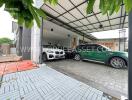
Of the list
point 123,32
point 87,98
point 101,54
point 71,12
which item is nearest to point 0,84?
point 87,98

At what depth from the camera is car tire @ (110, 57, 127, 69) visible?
7.32 m

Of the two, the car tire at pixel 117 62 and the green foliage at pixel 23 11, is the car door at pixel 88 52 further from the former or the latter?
the green foliage at pixel 23 11

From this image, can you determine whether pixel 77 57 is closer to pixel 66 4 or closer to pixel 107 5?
pixel 66 4

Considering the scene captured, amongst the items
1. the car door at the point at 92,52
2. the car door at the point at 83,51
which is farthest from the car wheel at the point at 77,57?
the car door at the point at 92,52

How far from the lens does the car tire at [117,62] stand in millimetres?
7322

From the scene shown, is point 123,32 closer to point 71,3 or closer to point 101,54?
point 101,54

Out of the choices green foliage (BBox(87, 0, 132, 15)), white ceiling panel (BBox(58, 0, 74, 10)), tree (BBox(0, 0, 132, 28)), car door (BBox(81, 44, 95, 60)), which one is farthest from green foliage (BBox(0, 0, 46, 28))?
car door (BBox(81, 44, 95, 60))

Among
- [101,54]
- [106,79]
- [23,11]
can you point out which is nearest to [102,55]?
[101,54]

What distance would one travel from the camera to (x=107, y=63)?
8.05 meters

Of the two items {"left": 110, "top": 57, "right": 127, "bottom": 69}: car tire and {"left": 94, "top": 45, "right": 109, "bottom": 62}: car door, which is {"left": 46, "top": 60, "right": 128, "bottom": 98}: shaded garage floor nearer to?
{"left": 110, "top": 57, "right": 127, "bottom": 69}: car tire

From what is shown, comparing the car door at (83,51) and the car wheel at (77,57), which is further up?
the car door at (83,51)

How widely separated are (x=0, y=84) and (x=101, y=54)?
695cm

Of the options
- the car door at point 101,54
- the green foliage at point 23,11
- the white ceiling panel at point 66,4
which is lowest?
the car door at point 101,54

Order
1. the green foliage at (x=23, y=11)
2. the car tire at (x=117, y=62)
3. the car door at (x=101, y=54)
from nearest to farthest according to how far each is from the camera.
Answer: the green foliage at (x=23, y=11) < the car tire at (x=117, y=62) < the car door at (x=101, y=54)
